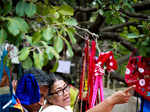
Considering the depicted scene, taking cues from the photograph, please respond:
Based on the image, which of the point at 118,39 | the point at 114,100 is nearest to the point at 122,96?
the point at 114,100

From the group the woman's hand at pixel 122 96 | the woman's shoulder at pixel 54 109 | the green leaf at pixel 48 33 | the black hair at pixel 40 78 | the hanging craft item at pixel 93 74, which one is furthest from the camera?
the black hair at pixel 40 78

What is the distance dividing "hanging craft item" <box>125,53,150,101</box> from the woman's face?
45 centimetres

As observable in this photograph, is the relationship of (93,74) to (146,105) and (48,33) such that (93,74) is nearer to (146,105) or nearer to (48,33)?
(48,33)

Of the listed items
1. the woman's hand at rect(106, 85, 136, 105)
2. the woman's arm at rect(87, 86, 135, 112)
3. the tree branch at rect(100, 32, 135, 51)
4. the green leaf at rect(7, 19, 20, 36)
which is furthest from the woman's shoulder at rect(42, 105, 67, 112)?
the tree branch at rect(100, 32, 135, 51)

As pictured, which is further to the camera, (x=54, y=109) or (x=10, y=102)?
(x=10, y=102)

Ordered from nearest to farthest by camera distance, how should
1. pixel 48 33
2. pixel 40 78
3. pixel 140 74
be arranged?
pixel 48 33 < pixel 140 74 < pixel 40 78

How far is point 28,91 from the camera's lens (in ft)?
4.40

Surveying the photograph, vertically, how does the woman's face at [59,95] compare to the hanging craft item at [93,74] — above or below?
below

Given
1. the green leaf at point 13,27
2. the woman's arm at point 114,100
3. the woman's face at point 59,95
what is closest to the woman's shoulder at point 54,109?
the woman's face at point 59,95

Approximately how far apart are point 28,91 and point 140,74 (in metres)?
0.77

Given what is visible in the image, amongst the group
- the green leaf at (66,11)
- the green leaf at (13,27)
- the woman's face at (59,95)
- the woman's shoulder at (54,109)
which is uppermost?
the green leaf at (66,11)

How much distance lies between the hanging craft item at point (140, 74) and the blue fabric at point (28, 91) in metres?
0.64

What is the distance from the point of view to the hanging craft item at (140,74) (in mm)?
1295

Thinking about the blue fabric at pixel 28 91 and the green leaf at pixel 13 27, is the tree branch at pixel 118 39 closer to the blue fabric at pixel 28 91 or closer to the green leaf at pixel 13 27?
the blue fabric at pixel 28 91
